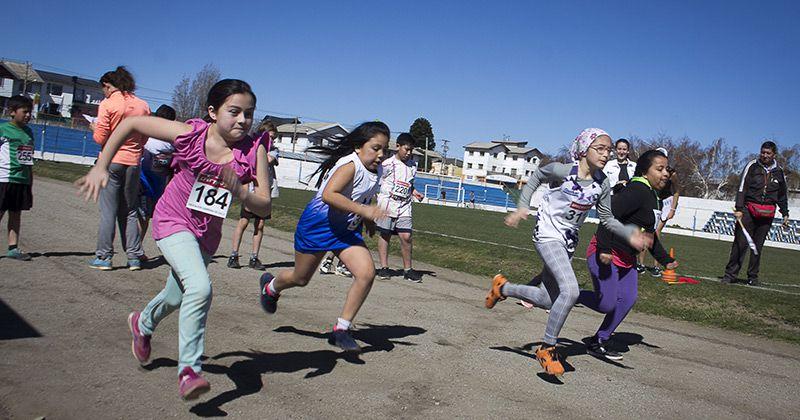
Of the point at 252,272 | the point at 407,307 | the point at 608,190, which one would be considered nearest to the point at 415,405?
the point at 608,190

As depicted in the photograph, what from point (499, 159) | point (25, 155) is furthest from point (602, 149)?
point (499, 159)

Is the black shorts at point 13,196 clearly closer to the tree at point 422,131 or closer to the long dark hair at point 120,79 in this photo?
the long dark hair at point 120,79

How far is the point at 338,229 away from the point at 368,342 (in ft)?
4.00

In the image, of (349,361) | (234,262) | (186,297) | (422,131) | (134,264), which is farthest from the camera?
(422,131)

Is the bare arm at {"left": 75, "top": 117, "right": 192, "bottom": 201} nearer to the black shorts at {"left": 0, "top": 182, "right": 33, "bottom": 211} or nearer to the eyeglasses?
the eyeglasses

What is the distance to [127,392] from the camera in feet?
13.0

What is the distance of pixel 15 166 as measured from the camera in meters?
8.39

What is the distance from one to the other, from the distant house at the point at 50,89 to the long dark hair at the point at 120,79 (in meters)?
83.9

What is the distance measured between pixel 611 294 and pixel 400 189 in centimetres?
440

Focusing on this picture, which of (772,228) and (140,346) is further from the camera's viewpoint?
(772,228)

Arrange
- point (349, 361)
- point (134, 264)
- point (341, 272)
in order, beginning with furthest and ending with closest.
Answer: point (341, 272) < point (134, 264) < point (349, 361)

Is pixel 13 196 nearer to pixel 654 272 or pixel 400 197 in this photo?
pixel 400 197

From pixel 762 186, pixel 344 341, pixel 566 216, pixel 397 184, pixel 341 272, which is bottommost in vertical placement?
pixel 341 272

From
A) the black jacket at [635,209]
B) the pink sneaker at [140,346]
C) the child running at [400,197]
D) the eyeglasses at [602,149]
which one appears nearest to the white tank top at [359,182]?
the pink sneaker at [140,346]
